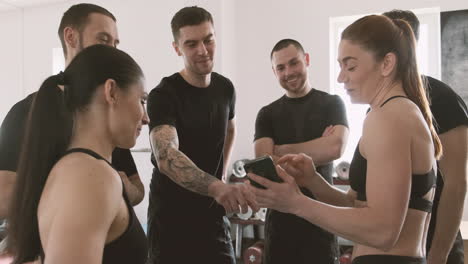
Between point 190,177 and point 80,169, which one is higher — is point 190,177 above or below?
below

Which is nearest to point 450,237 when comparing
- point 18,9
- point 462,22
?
point 462,22

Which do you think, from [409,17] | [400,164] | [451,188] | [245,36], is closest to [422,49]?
[245,36]

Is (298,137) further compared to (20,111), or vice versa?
(298,137)

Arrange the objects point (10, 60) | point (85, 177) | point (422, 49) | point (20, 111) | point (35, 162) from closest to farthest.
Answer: point (85, 177), point (35, 162), point (20, 111), point (422, 49), point (10, 60)

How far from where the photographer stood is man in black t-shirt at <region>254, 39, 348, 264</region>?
201 cm

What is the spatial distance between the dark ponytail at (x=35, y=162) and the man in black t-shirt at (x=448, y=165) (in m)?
1.31

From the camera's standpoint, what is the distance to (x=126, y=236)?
1040mm

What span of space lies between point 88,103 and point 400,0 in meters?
4.04

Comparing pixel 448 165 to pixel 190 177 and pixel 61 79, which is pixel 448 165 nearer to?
pixel 190 177

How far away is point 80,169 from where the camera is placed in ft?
3.15

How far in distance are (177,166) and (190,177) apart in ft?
0.24

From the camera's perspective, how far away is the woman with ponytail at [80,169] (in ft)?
2.94

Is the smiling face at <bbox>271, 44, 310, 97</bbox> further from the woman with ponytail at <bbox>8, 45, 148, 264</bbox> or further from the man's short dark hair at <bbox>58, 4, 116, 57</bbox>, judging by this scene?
the woman with ponytail at <bbox>8, 45, 148, 264</bbox>

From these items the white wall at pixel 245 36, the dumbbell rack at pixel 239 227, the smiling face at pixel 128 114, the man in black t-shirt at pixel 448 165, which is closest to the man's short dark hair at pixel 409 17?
the man in black t-shirt at pixel 448 165
